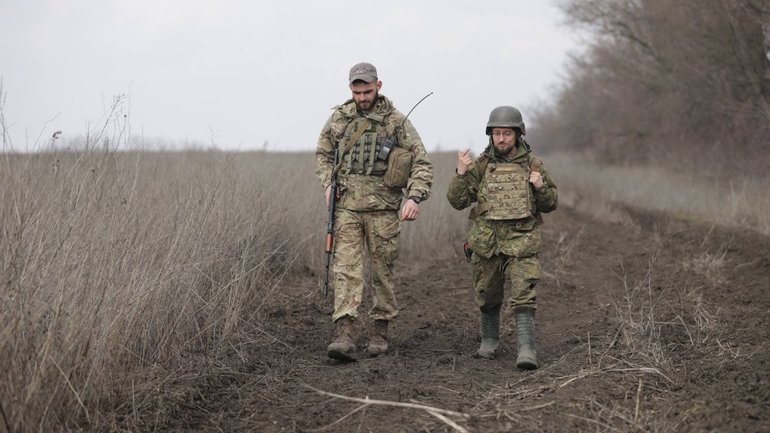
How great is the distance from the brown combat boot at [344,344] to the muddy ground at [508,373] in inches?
3.0

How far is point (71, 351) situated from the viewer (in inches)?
161

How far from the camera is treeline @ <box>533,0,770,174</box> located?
58.1ft

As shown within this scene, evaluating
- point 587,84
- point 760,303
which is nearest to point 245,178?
point 760,303

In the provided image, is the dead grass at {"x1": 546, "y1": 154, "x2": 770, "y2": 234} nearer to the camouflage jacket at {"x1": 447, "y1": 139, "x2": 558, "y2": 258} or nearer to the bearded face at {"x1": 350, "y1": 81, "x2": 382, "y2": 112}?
the camouflage jacket at {"x1": 447, "y1": 139, "x2": 558, "y2": 258}

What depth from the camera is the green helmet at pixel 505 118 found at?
19.3 feet

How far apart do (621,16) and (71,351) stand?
23182 millimetres

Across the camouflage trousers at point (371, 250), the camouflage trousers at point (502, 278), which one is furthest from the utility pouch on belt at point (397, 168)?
the camouflage trousers at point (502, 278)

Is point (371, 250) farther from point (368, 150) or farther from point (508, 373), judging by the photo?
point (508, 373)

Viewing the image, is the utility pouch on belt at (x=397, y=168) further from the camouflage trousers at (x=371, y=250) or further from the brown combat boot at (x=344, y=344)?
Result: the brown combat boot at (x=344, y=344)

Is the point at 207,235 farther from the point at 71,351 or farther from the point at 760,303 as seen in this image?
the point at 760,303

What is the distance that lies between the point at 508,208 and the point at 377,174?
3.35 ft

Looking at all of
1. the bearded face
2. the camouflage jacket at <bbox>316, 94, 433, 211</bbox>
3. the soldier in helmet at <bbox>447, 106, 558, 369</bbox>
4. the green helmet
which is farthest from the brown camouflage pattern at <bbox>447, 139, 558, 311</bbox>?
the bearded face

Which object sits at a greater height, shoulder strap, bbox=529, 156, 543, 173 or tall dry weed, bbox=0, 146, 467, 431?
shoulder strap, bbox=529, 156, 543, 173

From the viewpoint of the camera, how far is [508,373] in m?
5.58
